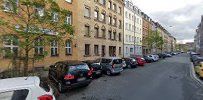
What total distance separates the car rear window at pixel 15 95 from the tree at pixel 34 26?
21.4 feet

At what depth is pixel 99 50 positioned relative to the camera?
1220 inches

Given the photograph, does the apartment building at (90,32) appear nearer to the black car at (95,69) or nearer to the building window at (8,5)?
the black car at (95,69)

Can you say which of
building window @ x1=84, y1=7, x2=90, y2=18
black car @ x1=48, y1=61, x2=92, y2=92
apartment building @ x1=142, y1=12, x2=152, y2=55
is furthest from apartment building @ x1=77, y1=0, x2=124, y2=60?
apartment building @ x1=142, y1=12, x2=152, y2=55

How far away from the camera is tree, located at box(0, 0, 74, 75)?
11.4m

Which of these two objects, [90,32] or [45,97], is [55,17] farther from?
[90,32]

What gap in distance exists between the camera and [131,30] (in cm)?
4828

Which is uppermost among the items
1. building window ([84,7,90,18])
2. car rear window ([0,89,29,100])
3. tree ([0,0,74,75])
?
building window ([84,7,90,18])

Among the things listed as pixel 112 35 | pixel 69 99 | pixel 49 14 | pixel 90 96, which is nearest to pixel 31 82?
pixel 69 99

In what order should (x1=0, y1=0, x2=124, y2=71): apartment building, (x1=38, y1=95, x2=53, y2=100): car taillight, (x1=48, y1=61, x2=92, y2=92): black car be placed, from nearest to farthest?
(x1=38, y1=95, x2=53, y2=100): car taillight → (x1=48, y1=61, x2=92, y2=92): black car → (x1=0, y1=0, x2=124, y2=71): apartment building

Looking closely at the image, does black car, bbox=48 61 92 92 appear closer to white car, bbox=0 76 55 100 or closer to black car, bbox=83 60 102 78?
black car, bbox=83 60 102 78

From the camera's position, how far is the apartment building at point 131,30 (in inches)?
1746

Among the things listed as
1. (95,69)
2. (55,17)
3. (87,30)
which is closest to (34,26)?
(55,17)

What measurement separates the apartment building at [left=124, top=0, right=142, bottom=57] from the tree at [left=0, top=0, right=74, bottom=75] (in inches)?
1232

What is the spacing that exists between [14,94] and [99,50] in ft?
85.1
